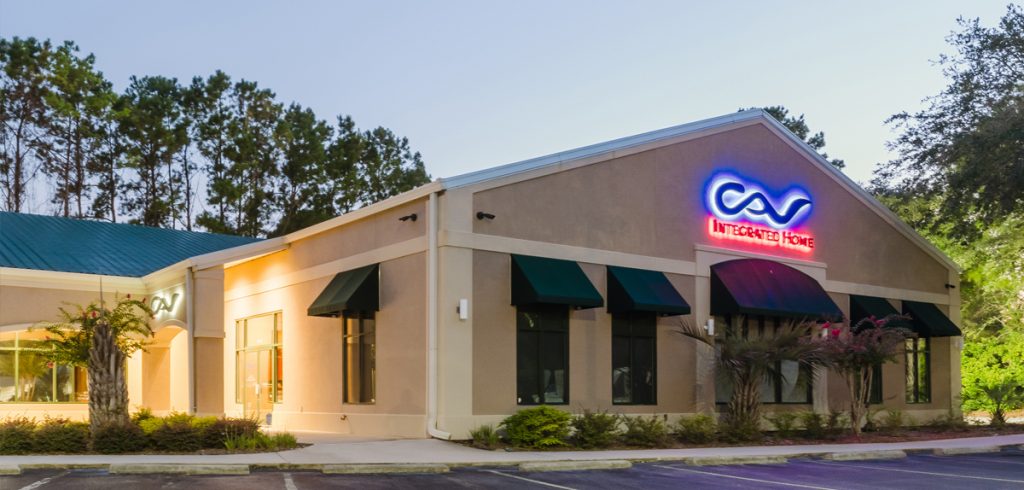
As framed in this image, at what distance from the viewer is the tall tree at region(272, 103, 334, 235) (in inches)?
2060

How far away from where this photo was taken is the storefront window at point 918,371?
30.8 m

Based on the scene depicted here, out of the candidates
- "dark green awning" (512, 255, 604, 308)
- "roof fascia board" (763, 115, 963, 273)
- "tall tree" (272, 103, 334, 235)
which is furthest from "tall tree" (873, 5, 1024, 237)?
"tall tree" (272, 103, 334, 235)

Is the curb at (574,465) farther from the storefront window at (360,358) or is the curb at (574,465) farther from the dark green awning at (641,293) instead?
the storefront window at (360,358)

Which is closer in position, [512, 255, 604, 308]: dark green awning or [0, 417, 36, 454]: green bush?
[0, 417, 36, 454]: green bush

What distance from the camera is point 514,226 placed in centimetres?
2172

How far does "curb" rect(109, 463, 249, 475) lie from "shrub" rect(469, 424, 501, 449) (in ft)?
18.8

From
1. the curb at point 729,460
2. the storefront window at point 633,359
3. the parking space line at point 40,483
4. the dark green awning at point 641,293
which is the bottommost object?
the curb at point 729,460

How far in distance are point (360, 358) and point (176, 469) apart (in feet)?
28.2

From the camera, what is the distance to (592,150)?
912 inches

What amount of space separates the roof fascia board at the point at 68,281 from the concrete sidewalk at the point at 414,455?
7926 mm

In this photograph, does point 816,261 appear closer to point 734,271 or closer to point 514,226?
point 734,271

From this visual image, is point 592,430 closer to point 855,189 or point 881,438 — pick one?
point 881,438

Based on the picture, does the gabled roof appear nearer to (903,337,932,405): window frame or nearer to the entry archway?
(903,337,932,405): window frame

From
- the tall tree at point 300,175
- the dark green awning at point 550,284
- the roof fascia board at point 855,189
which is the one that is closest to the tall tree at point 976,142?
the roof fascia board at point 855,189
